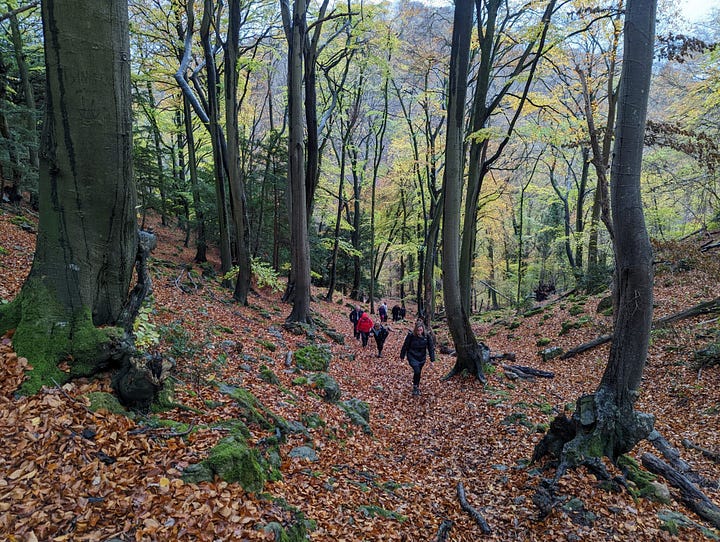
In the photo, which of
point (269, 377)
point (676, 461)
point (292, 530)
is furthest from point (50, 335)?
point (676, 461)

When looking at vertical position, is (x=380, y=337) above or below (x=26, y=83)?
below

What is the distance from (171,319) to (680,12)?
53.7 feet

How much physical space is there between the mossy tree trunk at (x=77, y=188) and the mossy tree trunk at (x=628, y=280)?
209 inches

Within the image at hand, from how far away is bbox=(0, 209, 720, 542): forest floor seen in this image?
264 cm

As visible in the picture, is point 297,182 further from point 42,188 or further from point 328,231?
point 328,231

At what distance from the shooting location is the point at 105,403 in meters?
3.29

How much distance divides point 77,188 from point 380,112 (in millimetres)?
16139

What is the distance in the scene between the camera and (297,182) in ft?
34.7

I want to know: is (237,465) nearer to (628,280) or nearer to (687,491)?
(628,280)

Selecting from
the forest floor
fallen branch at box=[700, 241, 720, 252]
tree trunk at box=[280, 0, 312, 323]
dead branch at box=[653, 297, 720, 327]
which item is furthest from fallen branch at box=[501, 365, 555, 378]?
fallen branch at box=[700, 241, 720, 252]

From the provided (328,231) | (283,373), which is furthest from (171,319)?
(328,231)

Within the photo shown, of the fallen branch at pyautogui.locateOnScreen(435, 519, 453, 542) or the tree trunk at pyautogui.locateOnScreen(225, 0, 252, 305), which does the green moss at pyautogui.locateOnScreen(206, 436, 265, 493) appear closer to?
the fallen branch at pyautogui.locateOnScreen(435, 519, 453, 542)

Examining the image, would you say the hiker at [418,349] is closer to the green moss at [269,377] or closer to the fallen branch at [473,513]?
the green moss at [269,377]

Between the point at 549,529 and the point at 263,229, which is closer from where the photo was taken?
the point at 549,529
